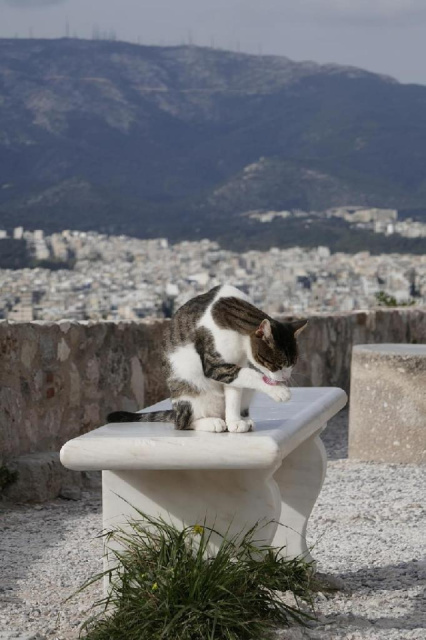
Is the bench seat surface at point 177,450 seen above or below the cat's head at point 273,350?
below

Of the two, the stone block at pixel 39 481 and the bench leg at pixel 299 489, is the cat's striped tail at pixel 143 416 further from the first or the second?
the stone block at pixel 39 481

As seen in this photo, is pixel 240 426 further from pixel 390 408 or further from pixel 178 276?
pixel 178 276

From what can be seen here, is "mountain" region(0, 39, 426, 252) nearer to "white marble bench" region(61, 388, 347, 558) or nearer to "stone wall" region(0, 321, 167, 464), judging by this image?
"stone wall" region(0, 321, 167, 464)

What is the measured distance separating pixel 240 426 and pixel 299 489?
3.16 ft

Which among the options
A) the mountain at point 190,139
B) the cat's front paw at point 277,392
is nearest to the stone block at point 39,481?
the cat's front paw at point 277,392

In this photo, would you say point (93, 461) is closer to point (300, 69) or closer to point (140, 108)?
point (140, 108)

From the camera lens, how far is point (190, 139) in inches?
3174

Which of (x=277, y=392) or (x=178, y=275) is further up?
(x=277, y=392)

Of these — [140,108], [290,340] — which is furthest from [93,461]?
[140,108]

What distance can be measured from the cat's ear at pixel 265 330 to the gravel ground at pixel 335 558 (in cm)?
91

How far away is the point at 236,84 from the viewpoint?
9481 cm

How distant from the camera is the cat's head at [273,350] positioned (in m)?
3.40

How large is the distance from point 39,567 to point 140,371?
3.11 meters

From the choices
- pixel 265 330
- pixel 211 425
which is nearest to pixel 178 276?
pixel 211 425
